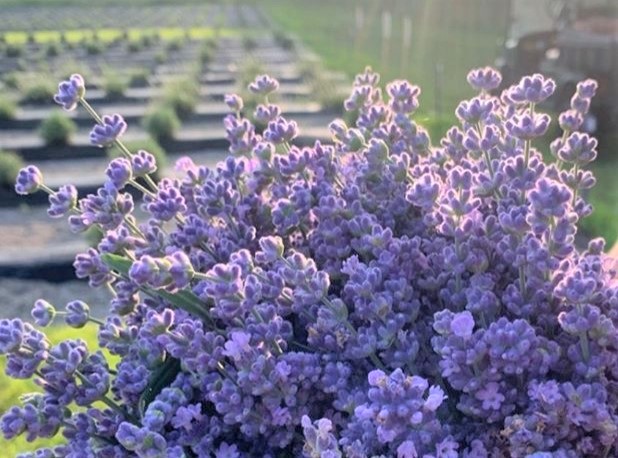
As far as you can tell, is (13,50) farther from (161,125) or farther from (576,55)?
(576,55)

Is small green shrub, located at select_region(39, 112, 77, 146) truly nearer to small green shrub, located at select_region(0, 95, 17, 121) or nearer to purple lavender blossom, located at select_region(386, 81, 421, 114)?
small green shrub, located at select_region(0, 95, 17, 121)

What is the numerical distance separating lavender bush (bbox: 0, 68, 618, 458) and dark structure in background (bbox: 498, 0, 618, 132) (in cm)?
940

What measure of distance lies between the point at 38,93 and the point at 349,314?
13.7 metres

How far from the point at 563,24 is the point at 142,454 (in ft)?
41.0

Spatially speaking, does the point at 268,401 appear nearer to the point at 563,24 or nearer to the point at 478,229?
the point at 478,229

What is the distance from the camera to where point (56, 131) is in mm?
11367

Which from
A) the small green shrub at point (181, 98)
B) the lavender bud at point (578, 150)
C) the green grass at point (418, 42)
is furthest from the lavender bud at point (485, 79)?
the small green shrub at point (181, 98)

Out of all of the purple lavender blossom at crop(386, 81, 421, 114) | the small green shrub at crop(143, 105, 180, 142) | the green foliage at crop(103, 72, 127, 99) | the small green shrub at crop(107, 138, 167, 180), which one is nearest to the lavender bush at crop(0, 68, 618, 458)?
the purple lavender blossom at crop(386, 81, 421, 114)

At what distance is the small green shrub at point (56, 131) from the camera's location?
11375 mm

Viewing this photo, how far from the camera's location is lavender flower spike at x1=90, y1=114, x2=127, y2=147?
5.73 ft

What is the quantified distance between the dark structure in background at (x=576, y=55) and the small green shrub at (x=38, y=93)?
6370mm

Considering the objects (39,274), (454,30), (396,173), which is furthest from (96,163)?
(454,30)

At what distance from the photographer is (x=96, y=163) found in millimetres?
11219

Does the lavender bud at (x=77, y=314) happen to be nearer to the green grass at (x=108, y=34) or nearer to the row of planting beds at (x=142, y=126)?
the row of planting beds at (x=142, y=126)
